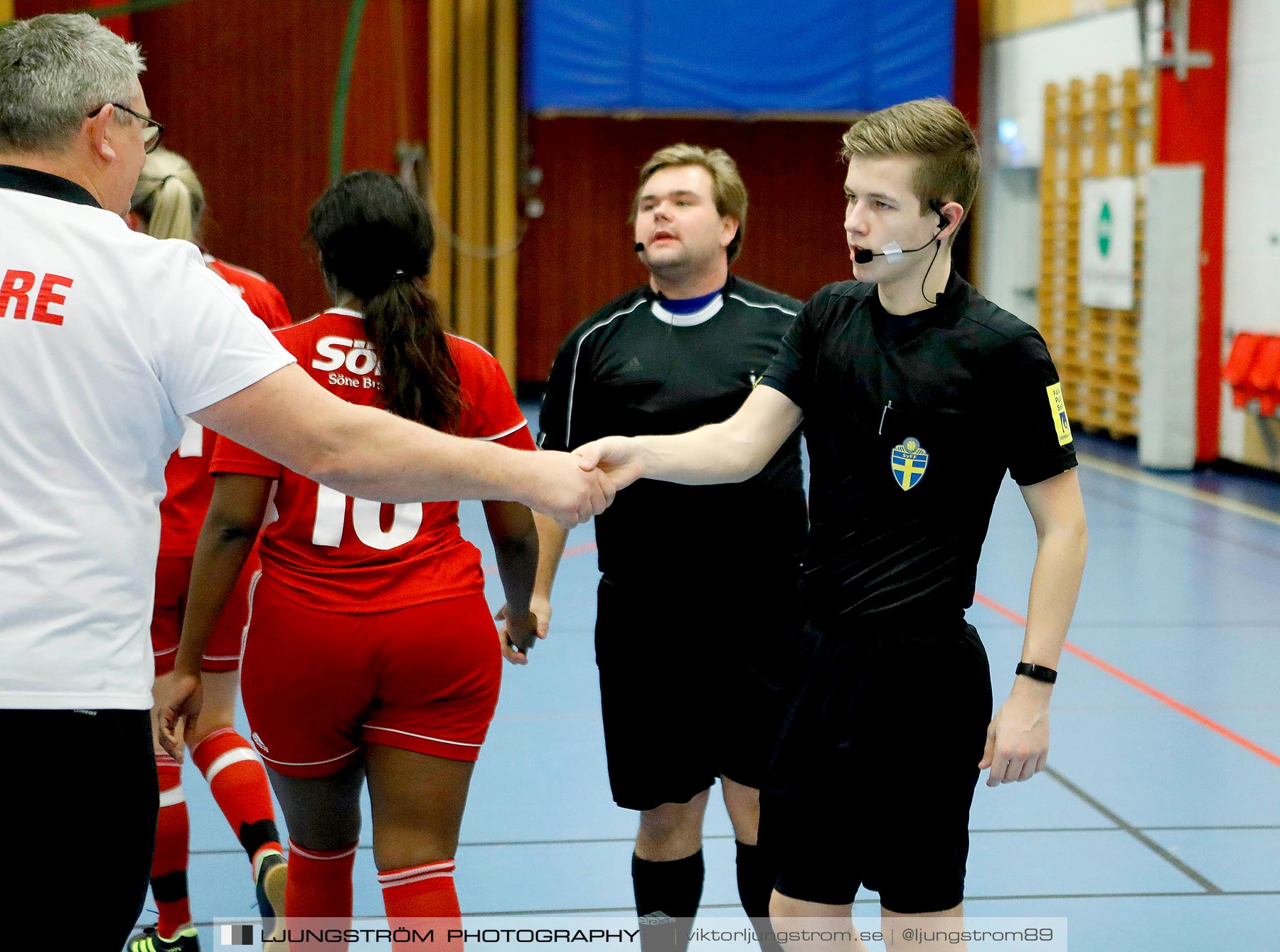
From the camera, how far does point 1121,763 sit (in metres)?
4.37

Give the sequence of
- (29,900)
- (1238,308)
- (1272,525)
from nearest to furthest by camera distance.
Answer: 1. (29,900)
2. (1272,525)
3. (1238,308)

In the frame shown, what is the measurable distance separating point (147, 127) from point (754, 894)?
1.86m

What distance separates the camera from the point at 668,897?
2.90 m

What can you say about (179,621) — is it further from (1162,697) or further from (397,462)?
(1162,697)

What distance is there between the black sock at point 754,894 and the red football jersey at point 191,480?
1.32 m

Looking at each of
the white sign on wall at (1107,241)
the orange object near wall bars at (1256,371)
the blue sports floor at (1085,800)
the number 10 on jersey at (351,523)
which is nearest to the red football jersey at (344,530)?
the number 10 on jersey at (351,523)

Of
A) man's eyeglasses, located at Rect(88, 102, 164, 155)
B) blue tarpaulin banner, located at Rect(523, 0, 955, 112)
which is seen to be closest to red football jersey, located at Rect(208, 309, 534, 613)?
man's eyeglasses, located at Rect(88, 102, 164, 155)

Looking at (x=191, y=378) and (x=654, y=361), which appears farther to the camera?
(x=654, y=361)

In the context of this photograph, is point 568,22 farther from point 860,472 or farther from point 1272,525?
point 860,472

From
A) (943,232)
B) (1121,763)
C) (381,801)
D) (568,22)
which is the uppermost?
(568,22)

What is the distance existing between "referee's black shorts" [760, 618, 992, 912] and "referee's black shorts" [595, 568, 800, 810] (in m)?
0.62

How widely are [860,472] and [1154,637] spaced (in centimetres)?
404

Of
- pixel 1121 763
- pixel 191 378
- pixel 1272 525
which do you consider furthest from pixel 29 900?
pixel 1272 525

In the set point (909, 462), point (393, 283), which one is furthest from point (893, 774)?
point (393, 283)
